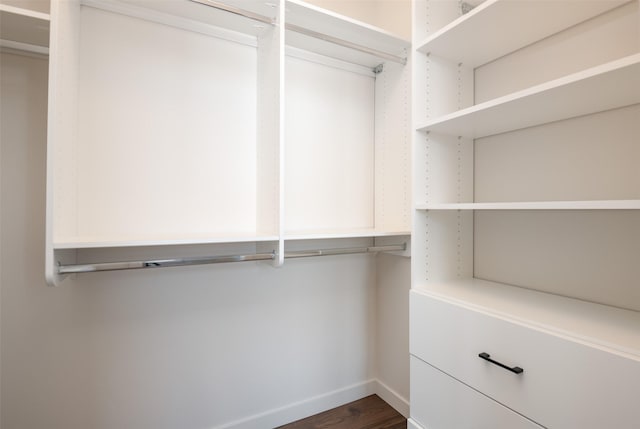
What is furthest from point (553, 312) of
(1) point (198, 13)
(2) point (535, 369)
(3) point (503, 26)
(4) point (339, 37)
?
(1) point (198, 13)

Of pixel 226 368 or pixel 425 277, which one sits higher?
pixel 425 277

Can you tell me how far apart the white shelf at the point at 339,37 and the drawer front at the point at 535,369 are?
133 centimetres

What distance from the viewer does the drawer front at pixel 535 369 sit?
76cm

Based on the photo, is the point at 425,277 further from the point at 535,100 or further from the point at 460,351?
the point at 535,100

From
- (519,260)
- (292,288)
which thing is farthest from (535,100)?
(292,288)

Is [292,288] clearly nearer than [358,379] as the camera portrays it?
Yes

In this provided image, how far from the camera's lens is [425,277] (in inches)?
55.3

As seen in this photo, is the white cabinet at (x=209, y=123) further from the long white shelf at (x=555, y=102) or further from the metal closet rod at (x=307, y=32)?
the long white shelf at (x=555, y=102)

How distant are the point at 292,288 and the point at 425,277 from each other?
2.54 feet

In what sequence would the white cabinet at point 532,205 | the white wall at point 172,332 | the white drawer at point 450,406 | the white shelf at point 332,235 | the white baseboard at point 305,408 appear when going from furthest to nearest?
1. the white baseboard at point 305,408
2. the white shelf at point 332,235
3. the white wall at point 172,332
4. the white drawer at point 450,406
5. the white cabinet at point 532,205

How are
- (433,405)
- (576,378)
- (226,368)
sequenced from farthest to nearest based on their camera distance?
(226,368), (433,405), (576,378)

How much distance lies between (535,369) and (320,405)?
135 cm

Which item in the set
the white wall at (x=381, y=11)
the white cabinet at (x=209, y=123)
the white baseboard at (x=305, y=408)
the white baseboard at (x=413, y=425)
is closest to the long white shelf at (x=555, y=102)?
the white cabinet at (x=209, y=123)

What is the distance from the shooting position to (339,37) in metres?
1.62
